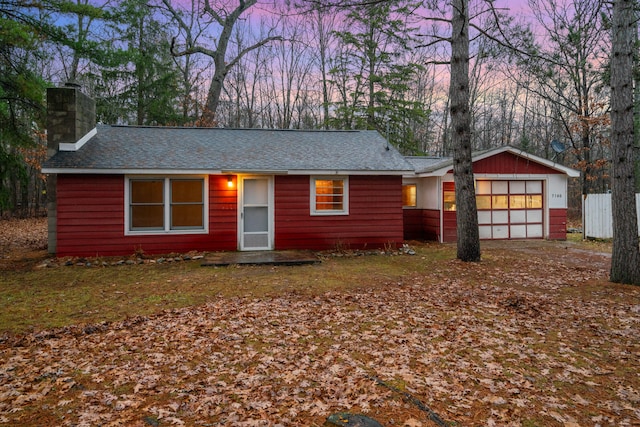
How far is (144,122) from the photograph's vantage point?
22.9 meters

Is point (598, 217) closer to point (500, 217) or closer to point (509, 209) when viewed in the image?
point (509, 209)

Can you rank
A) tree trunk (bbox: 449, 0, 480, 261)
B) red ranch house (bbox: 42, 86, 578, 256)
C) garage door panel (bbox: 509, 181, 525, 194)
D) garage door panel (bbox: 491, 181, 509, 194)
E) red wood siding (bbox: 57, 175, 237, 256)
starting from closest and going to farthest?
tree trunk (bbox: 449, 0, 480, 261) → red wood siding (bbox: 57, 175, 237, 256) → red ranch house (bbox: 42, 86, 578, 256) → garage door panel (bbox: 491, 181, 509, 194) → garage door panel (bbox: 509, 181, 525, 194)

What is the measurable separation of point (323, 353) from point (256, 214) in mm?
7947

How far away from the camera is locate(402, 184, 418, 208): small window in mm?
16156

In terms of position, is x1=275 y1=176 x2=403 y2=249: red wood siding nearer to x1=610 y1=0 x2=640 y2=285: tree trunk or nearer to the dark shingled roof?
the dark shingled roof

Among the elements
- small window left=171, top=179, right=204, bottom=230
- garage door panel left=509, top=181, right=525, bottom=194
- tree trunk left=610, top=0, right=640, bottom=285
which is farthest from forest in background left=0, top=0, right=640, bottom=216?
small window left=171, top=179, right=204, bottom=230

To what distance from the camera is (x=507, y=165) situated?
14.9 meters

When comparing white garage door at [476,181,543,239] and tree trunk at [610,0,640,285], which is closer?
tree trunk at [610,0,640,285]

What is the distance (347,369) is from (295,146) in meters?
10.4

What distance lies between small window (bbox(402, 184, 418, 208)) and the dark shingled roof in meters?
2.64

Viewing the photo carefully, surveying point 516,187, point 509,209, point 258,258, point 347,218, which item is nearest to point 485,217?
point 509,209

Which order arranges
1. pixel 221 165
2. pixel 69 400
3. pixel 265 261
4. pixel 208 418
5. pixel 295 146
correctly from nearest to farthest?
pixel 208 418
pixel 69 400
pixel 265 261
pixel 221 165
pixel 295 146

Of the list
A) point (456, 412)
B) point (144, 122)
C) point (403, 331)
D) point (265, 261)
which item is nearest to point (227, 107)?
point (144, 122)

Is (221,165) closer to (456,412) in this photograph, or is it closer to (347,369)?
(347,369)
